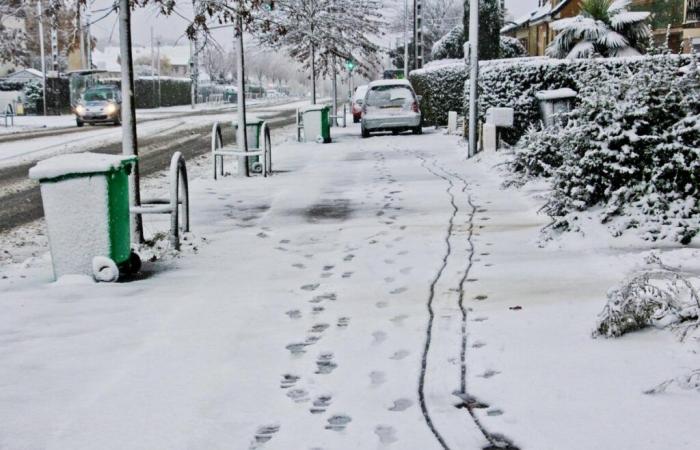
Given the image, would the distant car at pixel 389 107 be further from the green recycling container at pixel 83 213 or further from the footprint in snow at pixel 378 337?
the footprint in snow at pixel 378 337

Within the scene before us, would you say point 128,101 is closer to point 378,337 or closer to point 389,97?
point 378,337

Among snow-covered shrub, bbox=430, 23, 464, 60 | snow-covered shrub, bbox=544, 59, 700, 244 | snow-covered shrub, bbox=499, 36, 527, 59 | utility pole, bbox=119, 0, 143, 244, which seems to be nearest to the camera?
snow-covered shrub, bbox=544, 59, 700, 244

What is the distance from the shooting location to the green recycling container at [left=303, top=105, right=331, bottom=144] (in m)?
21.9

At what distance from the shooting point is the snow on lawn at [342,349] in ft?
11.6

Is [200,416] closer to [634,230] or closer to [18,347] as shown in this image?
[18,347]

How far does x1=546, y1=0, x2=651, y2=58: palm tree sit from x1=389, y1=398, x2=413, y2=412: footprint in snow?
20.1m

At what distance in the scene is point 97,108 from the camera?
109 feet

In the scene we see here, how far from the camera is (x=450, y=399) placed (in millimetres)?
3828

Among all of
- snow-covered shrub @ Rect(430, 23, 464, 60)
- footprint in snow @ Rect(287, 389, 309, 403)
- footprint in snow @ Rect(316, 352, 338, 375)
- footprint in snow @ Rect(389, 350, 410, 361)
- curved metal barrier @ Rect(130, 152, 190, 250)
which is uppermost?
snow-covered shrub @ Rect(430, 23, 464, 60)

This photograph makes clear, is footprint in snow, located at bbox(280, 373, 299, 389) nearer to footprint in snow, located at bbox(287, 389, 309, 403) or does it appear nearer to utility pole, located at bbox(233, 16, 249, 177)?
footprint in snow, located at bbox(287, 389, 309, 403)

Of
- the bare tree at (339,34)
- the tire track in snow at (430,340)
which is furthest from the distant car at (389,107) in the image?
the tire track in snow at (430,340)

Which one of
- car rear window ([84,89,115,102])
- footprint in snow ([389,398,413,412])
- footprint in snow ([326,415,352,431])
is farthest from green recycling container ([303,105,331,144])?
footprint in snow ([326,415,352,431])

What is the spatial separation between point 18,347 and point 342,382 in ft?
6.25

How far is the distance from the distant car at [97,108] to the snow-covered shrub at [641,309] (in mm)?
30595
